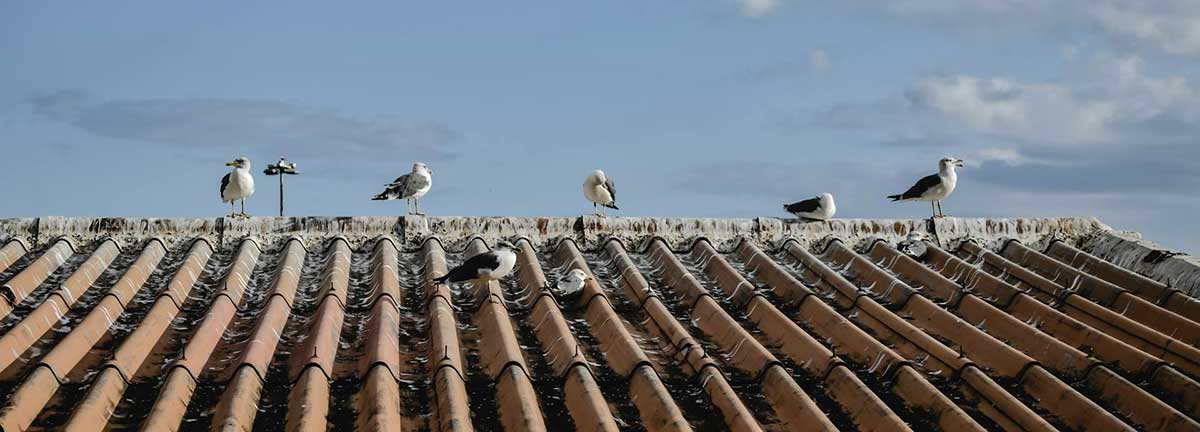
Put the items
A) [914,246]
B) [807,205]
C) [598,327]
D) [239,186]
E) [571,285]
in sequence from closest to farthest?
[598,327]
[571,285]
[914,246]
[807,205]
[239,186]

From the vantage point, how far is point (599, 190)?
12047 mm

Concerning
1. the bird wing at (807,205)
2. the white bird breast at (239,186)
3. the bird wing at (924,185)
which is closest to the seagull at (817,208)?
→ the bird wing at (807,205)

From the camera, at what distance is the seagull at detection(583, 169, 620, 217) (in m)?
12.1

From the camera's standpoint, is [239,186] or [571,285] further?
[239,186]

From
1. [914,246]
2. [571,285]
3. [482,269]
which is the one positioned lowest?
[571,285]

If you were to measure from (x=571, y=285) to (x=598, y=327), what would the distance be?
63 centimetres

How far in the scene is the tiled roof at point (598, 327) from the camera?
5238mm

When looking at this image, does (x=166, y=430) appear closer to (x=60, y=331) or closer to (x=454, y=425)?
(x=454, y=425)

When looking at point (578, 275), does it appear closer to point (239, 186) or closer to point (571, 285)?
point (571, 285)

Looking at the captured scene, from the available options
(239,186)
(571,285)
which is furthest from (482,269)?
(239,186)

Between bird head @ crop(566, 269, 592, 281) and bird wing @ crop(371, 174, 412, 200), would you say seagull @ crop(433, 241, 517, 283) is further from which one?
bird wing @ crop(371, 174, 412, 200)

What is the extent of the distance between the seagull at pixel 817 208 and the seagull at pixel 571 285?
294cm

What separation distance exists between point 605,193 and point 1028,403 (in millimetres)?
6767

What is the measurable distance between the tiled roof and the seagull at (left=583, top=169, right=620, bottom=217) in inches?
121
